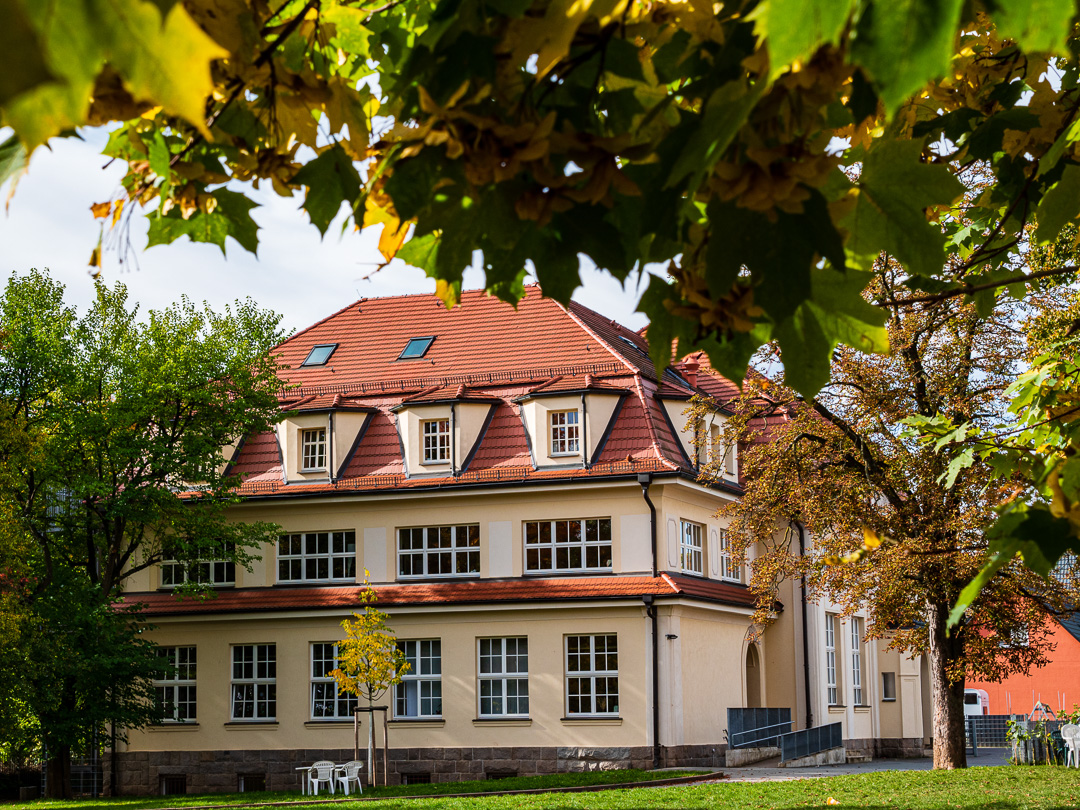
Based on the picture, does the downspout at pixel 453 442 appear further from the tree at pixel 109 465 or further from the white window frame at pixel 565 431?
the tree at pixel 109 465

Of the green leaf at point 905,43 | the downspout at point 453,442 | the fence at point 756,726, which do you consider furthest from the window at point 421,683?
the green leaf at point 905,43

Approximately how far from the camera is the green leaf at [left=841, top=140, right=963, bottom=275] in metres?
1.89

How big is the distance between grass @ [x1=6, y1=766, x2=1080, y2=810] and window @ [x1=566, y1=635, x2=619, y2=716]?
7.35m

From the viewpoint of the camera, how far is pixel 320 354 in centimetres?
3538

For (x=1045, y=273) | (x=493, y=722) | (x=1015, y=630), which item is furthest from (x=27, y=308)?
(x=1045, y=273)

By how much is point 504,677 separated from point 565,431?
6.35 meters

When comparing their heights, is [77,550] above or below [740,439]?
below

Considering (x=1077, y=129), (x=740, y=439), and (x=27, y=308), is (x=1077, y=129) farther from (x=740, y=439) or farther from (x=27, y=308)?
(x=27, y=308)

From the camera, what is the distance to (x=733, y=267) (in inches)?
63.7

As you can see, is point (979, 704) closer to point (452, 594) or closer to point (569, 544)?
point (569, 544)

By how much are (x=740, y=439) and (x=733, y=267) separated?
21.3 m

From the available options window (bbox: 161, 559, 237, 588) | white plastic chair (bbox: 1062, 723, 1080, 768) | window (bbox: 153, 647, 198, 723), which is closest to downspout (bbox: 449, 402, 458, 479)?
window (bbox: 161, 559, 237, 588)

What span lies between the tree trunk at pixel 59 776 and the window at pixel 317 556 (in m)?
6.71

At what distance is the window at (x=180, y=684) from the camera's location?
3070 cm
